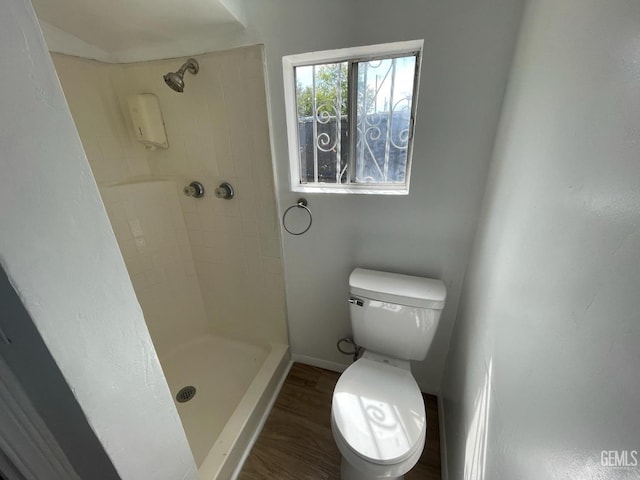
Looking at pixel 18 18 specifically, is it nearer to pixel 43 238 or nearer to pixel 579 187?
pixel 43 238

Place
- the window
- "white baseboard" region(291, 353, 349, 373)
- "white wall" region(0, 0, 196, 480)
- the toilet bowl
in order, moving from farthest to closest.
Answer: "white baseboard" region(291, 353, 349, 373) → the window → the toilet bowl → "white wall" region(0, 0, 196, 480)

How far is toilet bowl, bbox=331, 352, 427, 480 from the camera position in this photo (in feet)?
2.67

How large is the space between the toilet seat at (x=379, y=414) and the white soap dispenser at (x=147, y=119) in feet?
4.96

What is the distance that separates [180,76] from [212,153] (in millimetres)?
340

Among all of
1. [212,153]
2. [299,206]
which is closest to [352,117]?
[299,206]

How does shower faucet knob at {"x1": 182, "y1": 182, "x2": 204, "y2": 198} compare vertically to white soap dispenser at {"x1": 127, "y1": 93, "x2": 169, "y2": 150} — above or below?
below

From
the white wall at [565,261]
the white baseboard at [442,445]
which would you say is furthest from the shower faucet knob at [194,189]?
the white baseboard at [442,445]

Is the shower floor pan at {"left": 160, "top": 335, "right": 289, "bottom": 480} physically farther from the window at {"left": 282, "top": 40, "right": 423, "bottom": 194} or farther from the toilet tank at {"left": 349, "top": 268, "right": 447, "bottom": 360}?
the window at {"left": 282, "top": 40, "right": 423, "bottom": 194}

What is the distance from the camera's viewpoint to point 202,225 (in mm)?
1492

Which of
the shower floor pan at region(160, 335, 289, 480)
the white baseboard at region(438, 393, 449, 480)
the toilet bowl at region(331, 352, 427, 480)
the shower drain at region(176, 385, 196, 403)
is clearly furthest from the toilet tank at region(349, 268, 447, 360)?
the shower drain at region(176, 385, 196, 403)

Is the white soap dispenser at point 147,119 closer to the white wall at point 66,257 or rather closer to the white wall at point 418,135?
the white wall at point 418,135

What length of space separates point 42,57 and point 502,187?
108cm

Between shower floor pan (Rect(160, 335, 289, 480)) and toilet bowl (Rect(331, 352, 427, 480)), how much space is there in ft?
1.62

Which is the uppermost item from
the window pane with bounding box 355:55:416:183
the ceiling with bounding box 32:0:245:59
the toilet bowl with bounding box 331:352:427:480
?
the ceiling with bounding box 32:0:245:59
